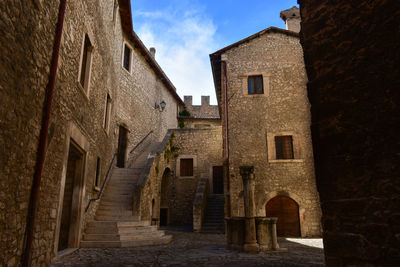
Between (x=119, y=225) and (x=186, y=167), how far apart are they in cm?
906

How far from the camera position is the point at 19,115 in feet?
11.8

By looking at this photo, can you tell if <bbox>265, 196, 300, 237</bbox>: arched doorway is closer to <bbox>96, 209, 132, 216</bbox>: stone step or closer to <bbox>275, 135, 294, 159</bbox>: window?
<bbox>275, 135, 294, 159</bbox>: window

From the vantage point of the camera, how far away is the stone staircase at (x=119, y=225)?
7.30 meters

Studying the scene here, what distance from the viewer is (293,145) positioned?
1202 cm

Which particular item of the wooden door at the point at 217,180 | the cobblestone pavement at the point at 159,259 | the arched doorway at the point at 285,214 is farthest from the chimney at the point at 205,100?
the cobblestone pavement at the point at 159,259

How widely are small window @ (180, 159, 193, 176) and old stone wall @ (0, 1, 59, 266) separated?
12824mm

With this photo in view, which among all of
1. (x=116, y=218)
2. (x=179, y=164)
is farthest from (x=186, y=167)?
(x=116, y=218)

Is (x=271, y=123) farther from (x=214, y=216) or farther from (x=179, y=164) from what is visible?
(x=179, y=164)

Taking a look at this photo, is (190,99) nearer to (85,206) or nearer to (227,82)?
(227,82)

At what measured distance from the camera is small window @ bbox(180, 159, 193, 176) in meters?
16.7

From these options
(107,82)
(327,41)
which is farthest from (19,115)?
(107,82)

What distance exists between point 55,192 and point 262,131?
8.97m

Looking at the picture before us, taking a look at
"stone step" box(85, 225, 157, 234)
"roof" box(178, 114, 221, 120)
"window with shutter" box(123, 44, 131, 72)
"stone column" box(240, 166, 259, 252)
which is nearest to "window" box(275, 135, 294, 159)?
"stone column" box(240, 166, 259, 252)

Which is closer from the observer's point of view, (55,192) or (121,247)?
(55,192)
